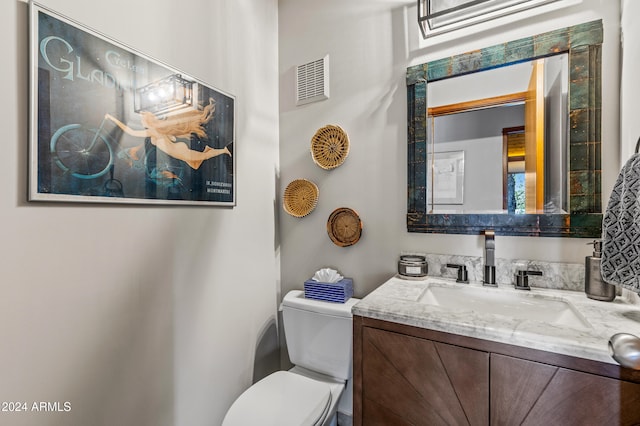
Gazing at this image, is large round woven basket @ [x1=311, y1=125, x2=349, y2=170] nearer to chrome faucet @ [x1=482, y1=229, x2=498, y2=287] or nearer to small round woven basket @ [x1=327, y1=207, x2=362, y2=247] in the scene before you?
small round woven basket @ [x1=327, y1=207, x2=362, y2=247]

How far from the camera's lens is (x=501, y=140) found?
126cm

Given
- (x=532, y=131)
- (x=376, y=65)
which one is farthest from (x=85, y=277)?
(x=532, y=131)

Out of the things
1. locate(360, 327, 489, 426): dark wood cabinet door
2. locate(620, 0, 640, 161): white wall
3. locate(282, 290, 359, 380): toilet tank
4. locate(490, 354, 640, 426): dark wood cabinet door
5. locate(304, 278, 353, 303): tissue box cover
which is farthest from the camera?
locate(304, 278, 353, 303): tissue box cover

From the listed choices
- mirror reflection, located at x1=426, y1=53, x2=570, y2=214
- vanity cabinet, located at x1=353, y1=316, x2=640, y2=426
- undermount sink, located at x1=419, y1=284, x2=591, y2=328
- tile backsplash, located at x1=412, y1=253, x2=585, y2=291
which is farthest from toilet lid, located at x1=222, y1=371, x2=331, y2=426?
mirror reflection, located at x1=426, y1=53, x2=570, y2=214

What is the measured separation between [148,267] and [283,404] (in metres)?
0.77

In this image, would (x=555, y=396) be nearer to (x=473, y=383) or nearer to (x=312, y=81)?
(x=473, y=383)

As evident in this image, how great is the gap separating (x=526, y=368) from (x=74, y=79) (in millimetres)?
1562

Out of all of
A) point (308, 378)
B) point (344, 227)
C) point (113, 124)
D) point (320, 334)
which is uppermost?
point (113, 124)

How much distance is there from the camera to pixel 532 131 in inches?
47.6

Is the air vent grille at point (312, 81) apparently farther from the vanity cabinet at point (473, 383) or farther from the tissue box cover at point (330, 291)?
the vanity cabinet at point (473, 383)

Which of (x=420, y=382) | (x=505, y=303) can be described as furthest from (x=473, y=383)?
(x=505, y=303)

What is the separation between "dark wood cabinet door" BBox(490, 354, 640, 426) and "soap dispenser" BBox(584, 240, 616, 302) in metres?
0.46

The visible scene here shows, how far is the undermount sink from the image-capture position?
102cm

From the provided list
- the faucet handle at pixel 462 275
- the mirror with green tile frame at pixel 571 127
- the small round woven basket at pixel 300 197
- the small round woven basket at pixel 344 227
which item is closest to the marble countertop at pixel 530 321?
the faucet handle at pixel 462 275
